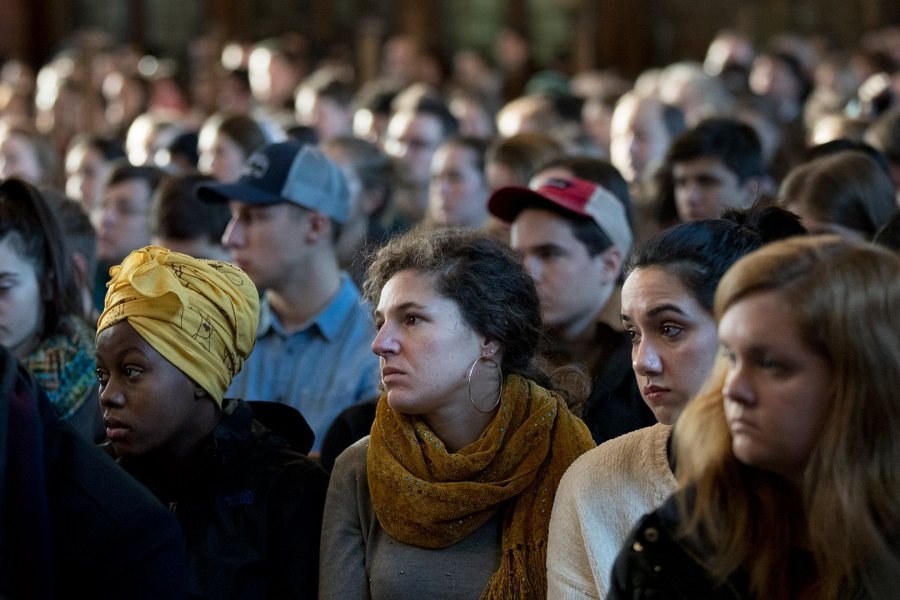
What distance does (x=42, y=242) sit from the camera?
3320mm

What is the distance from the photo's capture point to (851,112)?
7480 millimetres

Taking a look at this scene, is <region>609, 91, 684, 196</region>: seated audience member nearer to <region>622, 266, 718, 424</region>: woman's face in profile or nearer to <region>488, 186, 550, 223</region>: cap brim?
<region>488, 186, 550, 223</region>: cap brim

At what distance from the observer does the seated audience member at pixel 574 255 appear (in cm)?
342

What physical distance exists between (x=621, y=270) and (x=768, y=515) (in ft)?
6.33

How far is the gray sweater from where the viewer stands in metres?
2.43

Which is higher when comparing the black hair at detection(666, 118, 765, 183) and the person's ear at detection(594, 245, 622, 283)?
the black hair at detection(666, 118, 765, 183)

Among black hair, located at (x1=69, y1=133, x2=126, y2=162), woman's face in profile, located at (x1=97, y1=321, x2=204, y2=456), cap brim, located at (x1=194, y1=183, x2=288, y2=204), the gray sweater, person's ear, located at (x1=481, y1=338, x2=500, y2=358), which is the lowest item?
the gray sweater

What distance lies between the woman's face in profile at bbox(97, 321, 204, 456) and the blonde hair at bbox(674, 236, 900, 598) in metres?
1.17

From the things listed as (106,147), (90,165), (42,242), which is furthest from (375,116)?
(42,242)

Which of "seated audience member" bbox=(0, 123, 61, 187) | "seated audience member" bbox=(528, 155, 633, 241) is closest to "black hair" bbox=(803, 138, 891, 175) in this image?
"seated audience member" bbox=(528, 155, 633, 241)

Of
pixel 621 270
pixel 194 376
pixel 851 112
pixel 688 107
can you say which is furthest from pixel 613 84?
pixel 194 376

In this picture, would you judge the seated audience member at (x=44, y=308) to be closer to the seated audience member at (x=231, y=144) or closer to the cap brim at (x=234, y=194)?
the cap brim at (x=234, y=194)

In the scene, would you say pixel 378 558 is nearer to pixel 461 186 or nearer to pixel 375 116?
pixel 461 186

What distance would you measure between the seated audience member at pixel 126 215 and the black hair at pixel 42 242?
1.91 meters
